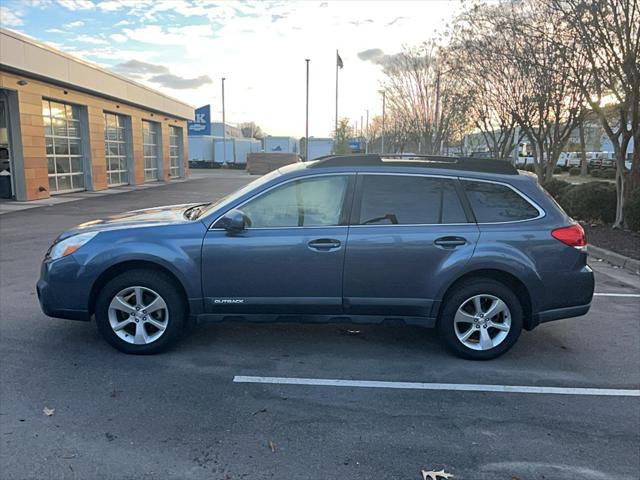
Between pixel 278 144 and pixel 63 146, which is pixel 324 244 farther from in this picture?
pixel 278 144

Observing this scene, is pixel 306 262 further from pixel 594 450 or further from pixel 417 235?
pixel 594 450

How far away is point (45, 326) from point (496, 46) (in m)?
14.1

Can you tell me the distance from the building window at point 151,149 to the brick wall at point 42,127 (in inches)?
78.7

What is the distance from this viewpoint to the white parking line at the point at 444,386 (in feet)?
12.8

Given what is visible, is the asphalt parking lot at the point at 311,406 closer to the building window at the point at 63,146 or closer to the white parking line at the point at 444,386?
the white parking line at the point at 444,386

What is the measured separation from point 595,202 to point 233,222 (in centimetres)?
1038

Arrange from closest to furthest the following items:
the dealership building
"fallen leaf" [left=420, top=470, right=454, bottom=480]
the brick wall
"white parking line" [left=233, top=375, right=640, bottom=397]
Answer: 1. "fallen leaf" [left=420, top=470, right=454, bottom=480]
2. "white parking line" [left=233, top=375, right=640, bottom=397]
3. the dealership building
4. the brick wall

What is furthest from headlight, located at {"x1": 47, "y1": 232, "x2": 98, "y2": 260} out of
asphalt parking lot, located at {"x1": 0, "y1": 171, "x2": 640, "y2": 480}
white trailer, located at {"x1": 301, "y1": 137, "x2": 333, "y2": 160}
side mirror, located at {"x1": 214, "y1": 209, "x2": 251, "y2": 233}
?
white trailer, located at {"x1": 301, "y1": 137, "x2": 333, "y2": 160}

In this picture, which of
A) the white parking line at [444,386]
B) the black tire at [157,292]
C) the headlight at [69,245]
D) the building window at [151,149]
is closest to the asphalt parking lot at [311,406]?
the white parking line at [444,386]

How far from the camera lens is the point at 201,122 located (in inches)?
2260

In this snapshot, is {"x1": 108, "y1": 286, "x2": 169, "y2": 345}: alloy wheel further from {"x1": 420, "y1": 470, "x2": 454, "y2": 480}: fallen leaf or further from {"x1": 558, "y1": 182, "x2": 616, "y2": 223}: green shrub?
{"x1": 558, "y1": 182, "x2": 616, "y2": 223}: green shrub

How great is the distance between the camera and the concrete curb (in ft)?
26.8

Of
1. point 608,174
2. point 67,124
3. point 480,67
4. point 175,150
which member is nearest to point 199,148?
point 175,150

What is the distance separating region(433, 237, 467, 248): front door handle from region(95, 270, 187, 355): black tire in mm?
2227
